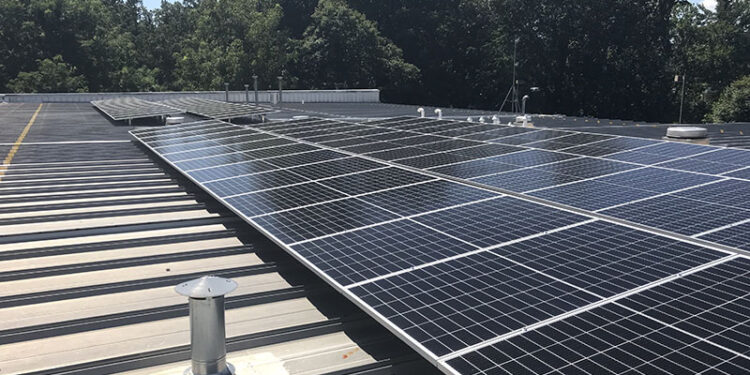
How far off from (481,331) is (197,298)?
117 inches

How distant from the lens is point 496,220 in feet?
30.6

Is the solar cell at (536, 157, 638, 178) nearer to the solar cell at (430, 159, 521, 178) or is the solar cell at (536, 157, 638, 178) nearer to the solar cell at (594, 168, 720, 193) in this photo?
the solar cell at (594, 168, 720, 193)

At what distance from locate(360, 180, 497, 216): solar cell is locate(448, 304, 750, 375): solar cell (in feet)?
15.2

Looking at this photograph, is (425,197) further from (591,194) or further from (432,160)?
(432,160)

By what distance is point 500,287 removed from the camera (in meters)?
6.75

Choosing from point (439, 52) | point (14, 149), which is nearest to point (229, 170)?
point (14, 149)

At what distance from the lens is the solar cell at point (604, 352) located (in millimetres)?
4930

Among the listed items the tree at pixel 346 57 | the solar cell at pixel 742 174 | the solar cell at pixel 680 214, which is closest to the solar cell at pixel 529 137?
the solar cell at pixel 742 174

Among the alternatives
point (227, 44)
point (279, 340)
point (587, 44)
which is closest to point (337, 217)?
point (279, 340)

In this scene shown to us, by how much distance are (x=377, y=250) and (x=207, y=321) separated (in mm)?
2728

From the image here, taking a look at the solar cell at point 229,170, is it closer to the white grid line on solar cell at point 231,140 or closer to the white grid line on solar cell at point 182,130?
the white grid line on solar cell at point 231,140

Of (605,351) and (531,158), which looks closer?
(605,351)

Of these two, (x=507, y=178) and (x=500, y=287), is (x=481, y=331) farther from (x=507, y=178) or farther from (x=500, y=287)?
(x=507, y=178)

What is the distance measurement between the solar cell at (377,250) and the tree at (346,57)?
249 ft
